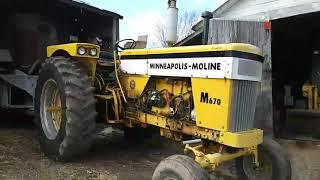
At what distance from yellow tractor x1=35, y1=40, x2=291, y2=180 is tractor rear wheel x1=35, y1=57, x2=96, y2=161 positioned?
12 mm

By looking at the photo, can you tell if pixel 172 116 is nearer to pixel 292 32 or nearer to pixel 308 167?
pixel 308 167

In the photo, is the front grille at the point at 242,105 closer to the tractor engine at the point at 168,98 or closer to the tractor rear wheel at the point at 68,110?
the tractor engine at the point at 168,98

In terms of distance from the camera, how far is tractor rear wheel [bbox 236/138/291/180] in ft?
16.3

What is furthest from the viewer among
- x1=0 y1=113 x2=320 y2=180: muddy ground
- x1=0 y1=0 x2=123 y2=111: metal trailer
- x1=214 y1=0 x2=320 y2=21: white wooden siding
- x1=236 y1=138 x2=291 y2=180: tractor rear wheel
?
x1=0 y1=0 x2=123 y2=111: metal trailer

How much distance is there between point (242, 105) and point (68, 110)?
215 cm

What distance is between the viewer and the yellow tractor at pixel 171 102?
448 cm

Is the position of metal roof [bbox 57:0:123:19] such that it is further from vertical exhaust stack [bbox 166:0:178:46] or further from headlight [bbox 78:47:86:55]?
headlight [bbox 78:47:86:55]


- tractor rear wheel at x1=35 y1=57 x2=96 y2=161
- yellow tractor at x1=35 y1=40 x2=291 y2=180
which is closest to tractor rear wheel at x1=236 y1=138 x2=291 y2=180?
yellow tractor at x1=35 y1=40 x2=291 y2=180

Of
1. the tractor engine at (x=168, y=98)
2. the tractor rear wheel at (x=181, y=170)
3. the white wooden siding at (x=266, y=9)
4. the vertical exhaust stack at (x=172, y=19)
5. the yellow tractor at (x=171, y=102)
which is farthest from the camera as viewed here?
the white wooden siding at (x=266, y=9)

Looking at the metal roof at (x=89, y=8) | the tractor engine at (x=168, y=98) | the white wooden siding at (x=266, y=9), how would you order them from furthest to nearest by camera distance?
the metal roof at (x=89, y=8)
the white wooden siding at (x=266, y=9)
the tractor engine at (x=168, y=98)

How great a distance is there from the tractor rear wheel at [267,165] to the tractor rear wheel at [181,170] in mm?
1087

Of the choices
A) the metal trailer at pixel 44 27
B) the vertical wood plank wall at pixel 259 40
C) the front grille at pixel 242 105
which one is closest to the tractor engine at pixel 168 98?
the front grille at pixel 242 105

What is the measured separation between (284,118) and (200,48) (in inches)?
219

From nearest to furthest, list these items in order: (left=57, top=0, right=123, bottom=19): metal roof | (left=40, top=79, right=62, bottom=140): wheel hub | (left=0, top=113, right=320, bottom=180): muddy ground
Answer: (left=0, top=113, right=320, bottom=180): muddy ground < (left=40, top=79, right=62, bottom=140): wheel hub < (left=57, top=0, right=123, bottom=19): metal roof
